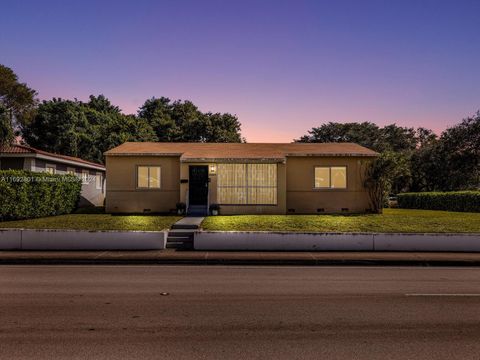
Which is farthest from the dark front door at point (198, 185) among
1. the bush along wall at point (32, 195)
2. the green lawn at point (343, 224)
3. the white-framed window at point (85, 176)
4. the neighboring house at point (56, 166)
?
the white-framed window at point (85, 176)

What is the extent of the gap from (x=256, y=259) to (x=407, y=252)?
17.8ft

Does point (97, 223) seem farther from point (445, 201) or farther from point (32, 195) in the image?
point (445, 201)

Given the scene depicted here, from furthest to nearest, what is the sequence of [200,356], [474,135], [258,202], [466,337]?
[474,135] → [258,202] → [466,337] → [200,356]

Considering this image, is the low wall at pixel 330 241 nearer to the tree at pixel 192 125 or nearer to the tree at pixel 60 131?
the tree at pixel 192 125

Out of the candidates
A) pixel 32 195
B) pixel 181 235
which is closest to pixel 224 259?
pixel 181 235

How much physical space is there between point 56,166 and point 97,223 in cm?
1176

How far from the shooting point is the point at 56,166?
28.6 m

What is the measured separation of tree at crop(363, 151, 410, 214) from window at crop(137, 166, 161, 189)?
37.6ft

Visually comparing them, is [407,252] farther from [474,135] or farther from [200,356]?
[474,135]

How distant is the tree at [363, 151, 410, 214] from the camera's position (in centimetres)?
2361

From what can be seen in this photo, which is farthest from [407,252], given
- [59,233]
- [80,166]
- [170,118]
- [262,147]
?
[170,118]

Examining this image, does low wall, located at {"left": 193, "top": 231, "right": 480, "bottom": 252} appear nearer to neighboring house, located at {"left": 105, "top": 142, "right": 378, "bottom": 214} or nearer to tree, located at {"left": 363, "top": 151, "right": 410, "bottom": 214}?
neighboring house, located at {"left": 105, "top": 142, "right": 378, "bottom": 214}

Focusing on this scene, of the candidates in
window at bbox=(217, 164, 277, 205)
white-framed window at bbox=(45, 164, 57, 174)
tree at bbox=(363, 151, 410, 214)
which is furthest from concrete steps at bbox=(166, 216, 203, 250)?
white-framed window at bbox=(45, 164, 57, 174)

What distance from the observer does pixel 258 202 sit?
2333 cm
